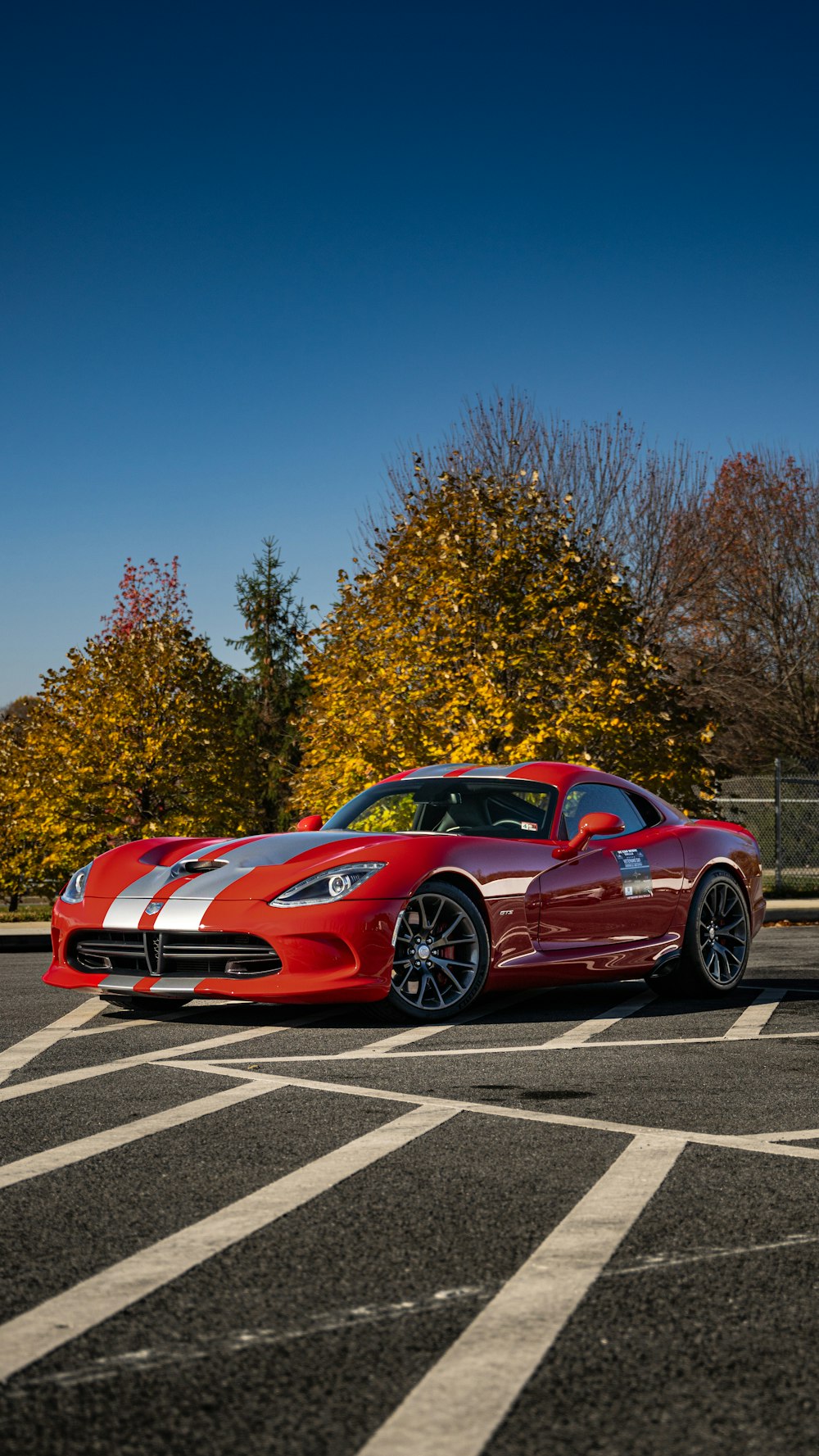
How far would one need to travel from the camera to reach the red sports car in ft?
23.9

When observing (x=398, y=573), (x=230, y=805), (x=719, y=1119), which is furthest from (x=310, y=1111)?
(x=230, y=805)

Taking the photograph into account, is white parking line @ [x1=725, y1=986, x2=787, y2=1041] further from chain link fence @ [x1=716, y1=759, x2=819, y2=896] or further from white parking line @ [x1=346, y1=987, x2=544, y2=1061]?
chain link fence @ [x1=716, y1=759, x2=819, y2=896]

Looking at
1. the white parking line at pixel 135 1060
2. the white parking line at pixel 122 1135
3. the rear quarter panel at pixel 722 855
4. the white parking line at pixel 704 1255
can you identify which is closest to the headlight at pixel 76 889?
the white parking line at pixel 135 1060

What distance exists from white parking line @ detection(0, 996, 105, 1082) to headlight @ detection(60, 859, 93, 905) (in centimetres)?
62

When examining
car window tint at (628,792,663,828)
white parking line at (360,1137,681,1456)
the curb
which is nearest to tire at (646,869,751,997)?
car window tint at (628,792,663,828)

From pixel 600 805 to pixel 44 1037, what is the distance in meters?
3.67

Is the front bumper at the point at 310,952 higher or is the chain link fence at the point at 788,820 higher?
the chain link fence at the point at 788,820

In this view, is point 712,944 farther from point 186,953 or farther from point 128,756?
point 128,756

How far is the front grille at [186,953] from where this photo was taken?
23.8ft

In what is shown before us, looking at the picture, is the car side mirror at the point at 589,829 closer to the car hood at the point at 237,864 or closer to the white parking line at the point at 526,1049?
the car hood at the point at 237,864

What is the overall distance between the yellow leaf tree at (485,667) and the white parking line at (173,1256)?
12570 millimetres

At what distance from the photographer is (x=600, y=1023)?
785cm

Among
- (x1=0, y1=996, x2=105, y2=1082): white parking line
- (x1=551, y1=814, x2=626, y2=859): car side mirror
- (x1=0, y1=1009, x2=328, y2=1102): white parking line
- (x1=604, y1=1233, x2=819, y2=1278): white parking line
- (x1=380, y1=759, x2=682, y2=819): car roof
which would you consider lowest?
(x1=604, y1=1233, x2=819, y2=1278): white parking line

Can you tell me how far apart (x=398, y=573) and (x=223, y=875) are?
38.5 feet
